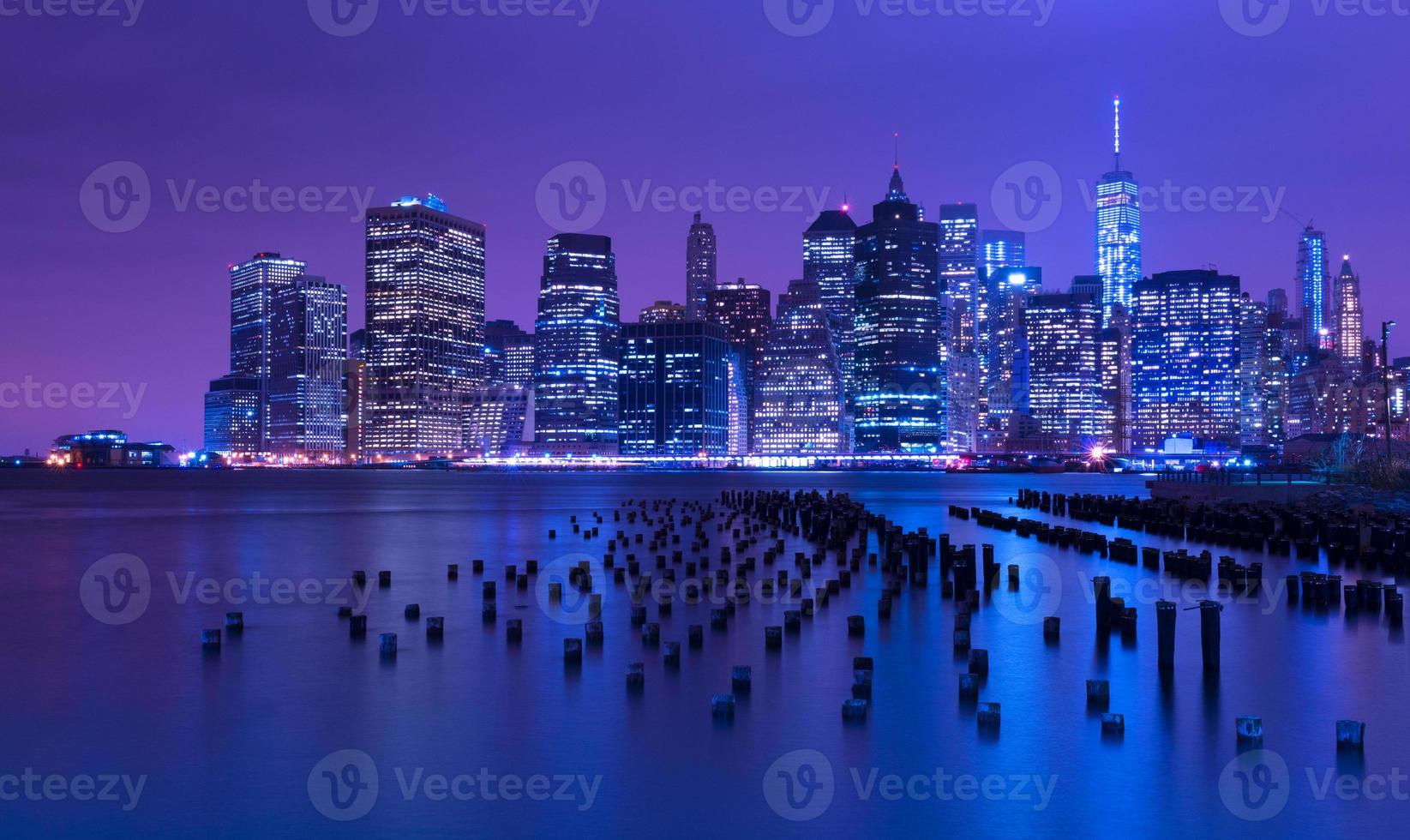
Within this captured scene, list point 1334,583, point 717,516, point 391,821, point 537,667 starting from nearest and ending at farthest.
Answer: point 391,821 < point 537,667 < point 1334,583 < point 717,516

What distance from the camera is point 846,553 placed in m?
41.6

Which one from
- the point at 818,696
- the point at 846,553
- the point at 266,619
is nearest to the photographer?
the point at 818,696

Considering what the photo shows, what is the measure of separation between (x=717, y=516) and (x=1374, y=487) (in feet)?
119

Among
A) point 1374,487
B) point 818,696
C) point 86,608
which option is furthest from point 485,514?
point 818,696

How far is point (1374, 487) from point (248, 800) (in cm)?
6363

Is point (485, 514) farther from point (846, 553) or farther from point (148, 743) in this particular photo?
point (148, 743)

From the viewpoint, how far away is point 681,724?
1653cm

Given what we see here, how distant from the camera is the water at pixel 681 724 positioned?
12.8m

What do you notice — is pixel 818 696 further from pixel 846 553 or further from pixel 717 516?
pixel 717 516

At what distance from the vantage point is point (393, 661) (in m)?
21.2

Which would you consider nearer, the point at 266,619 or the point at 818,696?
the point at 818,696

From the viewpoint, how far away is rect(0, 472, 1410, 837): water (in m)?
12.8

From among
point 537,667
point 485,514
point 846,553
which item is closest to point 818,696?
point 537,667

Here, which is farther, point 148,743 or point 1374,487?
point 1374,487
